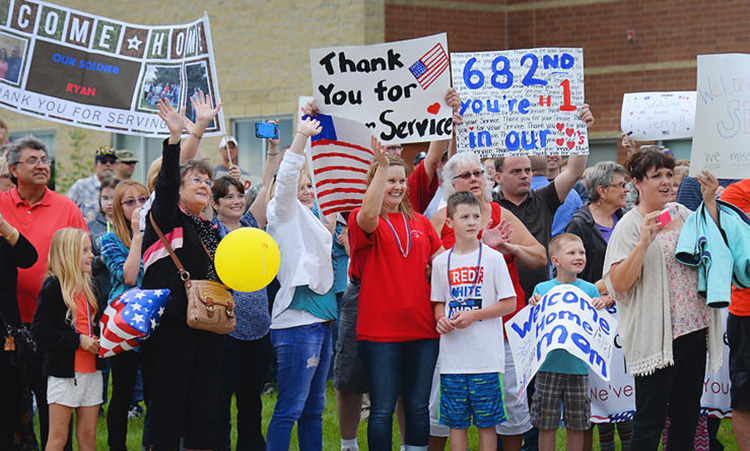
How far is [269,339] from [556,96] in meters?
2.76

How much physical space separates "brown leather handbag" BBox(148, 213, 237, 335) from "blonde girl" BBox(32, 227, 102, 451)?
1.05 meters

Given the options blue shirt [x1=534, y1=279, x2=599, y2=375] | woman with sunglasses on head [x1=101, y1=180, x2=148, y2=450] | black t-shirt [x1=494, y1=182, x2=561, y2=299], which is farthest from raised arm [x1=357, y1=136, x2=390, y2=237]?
woman with sunglasses on head [x1=101, y1=180, x2=148, y2=450]

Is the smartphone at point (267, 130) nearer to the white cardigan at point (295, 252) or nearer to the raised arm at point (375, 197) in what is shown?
the white cardigan at point (295, 252)

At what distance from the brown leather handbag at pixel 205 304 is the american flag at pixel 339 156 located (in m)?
1.09

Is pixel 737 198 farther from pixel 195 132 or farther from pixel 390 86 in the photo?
pixel 195 132

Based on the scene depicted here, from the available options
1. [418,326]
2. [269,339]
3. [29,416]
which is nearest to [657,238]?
[418,326]

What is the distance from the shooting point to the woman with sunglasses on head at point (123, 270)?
7078 mm

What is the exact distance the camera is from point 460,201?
250 inches

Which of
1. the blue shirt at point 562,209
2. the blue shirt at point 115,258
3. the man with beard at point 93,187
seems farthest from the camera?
the man with beard at point 93,187

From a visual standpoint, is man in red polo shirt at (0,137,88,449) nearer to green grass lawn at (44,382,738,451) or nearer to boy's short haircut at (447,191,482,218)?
green grass lawn at (44,382,738,451)

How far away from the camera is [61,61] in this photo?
25.4 ft

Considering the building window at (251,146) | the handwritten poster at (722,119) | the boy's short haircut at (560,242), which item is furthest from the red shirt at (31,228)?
the building window at (251,146)

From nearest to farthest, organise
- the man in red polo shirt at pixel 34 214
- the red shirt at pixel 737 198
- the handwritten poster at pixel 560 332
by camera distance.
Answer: the handwritten poster at pixel 560 332, the red shirt at pixel 737 198, the man in red polo shirt at pixel 34 214

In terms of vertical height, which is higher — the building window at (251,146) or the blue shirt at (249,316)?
the building window at (251,146)
